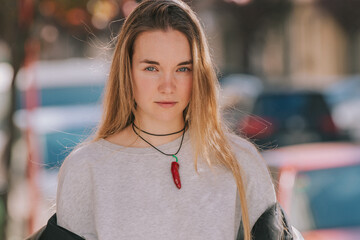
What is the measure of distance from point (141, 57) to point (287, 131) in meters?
7.00

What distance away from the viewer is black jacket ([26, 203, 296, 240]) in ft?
7.54

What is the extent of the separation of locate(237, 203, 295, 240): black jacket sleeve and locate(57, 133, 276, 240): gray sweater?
0.09 ft

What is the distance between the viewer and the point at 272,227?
2.31m

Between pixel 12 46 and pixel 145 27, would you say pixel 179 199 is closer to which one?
pixel 145 27

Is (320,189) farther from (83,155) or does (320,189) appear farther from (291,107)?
(291,107)

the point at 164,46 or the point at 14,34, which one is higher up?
the point at 164,46

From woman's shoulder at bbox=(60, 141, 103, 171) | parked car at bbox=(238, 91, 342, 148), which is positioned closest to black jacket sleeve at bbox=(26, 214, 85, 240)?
woman's shoulder at bbox=(60, 141, 103, 171)

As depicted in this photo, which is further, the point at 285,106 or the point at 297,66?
the point at 297,66

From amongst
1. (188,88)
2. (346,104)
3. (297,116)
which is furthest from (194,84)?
(346,104)

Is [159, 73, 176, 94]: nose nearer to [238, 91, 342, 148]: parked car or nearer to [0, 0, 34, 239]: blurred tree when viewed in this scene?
[0, 0, 34, 239]: blurred tree

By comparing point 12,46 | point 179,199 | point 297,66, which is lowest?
point 297,66

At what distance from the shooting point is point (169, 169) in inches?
93.6

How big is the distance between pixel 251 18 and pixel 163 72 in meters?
20.5

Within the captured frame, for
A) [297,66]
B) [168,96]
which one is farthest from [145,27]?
[297,66]
